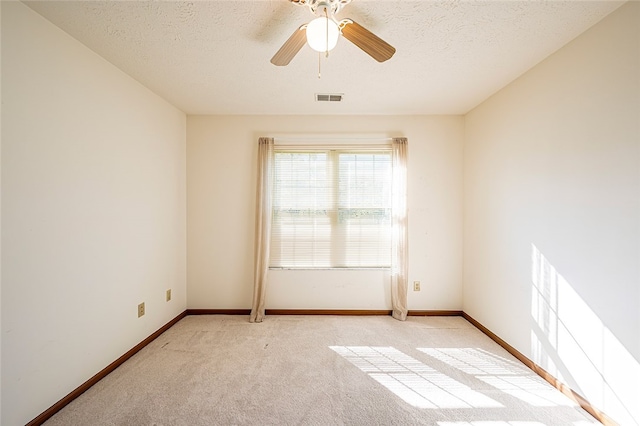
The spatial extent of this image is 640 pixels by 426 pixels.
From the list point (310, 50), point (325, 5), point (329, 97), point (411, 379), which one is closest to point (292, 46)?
point (325, 5)

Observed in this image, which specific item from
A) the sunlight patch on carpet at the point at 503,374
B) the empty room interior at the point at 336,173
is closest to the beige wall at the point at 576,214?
the empty room interior at the point at 336,173

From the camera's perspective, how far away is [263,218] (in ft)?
10.2

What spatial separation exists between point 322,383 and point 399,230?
5.92 feet

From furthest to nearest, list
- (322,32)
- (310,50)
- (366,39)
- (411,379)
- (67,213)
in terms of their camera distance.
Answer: (411,379)
(310,50)
(67,213)
(366,39)
(322,32)

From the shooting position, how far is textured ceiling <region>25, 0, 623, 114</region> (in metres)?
1.50

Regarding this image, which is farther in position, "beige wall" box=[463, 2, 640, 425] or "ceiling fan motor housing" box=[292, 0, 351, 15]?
"beige wall" box=[463, 2, 640, 425]

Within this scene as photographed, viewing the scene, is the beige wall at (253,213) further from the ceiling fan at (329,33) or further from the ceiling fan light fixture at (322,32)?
the ceiling fan light fixture at (322,32)

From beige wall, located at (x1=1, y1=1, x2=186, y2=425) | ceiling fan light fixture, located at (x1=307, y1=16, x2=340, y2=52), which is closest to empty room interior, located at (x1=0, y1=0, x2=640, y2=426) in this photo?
beige wall, located at (x1=1, y1=1, x2=186, y2=425)

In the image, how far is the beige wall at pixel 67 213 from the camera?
1.44 metres

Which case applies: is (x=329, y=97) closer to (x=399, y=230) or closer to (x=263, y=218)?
(x=263, y=218)

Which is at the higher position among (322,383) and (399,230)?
(399,230)

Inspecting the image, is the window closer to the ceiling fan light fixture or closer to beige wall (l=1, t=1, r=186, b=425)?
beige wall (l=1, t=1, r=186, b=425)

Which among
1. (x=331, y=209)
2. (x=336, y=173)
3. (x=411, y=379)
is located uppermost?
(x=336, y=173)

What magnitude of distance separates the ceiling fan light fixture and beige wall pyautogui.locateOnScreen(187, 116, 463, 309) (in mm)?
1858
